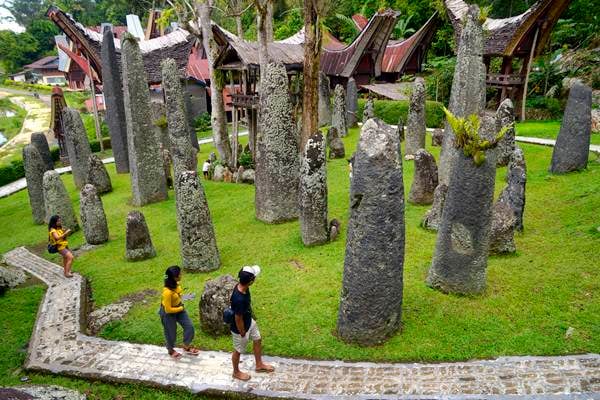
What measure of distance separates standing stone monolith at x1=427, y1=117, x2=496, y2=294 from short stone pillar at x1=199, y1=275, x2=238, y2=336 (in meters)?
4.14

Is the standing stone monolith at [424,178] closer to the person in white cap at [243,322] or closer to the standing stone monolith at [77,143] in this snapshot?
the person in white cap at [243,322]

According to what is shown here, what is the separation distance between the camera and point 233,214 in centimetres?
1468

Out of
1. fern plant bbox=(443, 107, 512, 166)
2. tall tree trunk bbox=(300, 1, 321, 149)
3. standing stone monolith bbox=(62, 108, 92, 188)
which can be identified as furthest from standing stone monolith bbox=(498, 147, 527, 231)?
standing stone monolith bbox=(62, 108, 92, 188)

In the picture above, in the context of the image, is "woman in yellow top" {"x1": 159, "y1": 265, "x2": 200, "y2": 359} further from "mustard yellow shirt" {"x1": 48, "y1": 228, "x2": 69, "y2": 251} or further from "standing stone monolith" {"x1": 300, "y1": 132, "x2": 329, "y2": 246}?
"mustard yellow shirt" {"x1": 48, "y1": 228, "x2": 69, "y2": 251}

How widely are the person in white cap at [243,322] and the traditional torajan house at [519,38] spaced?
21.3 m

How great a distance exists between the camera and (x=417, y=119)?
61.4ft

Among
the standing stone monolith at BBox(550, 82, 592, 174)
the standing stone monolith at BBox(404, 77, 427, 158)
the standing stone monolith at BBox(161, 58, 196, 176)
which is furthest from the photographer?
the standing stone monolith at BBox(404, 77, 427, 158)

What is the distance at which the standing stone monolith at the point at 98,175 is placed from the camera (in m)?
18.2

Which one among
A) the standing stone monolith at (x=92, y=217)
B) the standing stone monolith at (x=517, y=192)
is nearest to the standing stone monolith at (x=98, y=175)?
the standing stone monolith at (x=92, y=217)

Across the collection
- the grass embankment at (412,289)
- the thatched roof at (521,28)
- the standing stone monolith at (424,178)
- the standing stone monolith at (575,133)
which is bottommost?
the grass embankment at (412,289)

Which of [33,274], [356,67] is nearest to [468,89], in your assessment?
[33,274]

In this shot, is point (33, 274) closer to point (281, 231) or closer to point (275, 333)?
point (281, 231)

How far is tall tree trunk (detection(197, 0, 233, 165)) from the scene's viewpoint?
64.1 feet

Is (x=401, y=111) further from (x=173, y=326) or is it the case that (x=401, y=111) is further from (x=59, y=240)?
(x=173, y=326)
